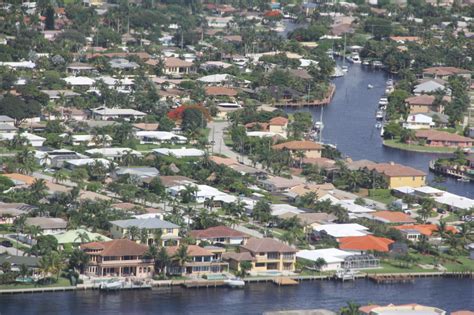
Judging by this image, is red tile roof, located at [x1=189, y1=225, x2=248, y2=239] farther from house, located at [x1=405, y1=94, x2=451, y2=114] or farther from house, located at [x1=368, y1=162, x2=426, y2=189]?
house, located at [x1=405, y1=94, x2=451, y2=114]

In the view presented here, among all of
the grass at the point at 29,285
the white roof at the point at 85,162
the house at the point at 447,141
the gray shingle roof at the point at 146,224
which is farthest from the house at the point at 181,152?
the grass at the point at 29,285

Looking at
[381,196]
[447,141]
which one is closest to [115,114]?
[447,141]

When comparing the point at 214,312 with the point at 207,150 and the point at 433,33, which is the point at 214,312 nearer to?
the point at 207,150

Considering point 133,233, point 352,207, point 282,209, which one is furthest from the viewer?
point 352,207

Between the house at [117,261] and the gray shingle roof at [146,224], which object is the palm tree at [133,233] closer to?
the gray shingle roof at [146,224]

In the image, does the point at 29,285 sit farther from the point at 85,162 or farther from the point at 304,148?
the point at 304,148

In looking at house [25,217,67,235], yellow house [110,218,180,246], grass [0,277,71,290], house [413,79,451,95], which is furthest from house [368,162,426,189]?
house [413,79,451,95]
